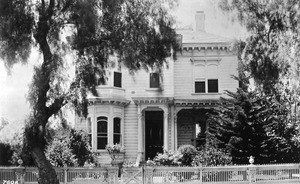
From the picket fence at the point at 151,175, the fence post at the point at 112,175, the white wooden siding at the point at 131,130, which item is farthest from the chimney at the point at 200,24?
the fence post at the point at 112,175

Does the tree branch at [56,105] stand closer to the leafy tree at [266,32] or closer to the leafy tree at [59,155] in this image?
the leafy tree at [59,155]

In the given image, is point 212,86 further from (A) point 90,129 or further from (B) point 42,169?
(B) point 42,169

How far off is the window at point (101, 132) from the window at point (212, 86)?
6.47m

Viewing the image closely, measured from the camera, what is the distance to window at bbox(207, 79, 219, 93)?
2781 centimetres

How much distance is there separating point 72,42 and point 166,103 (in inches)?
463

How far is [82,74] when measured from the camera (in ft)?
51.5

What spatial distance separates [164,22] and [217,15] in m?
4.34

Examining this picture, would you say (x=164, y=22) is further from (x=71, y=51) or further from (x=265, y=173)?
(x=265, y=173)

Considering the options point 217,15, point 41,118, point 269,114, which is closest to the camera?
point 41,118

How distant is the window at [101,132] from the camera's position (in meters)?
26.6

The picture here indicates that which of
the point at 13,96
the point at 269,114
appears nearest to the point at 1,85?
the point at 13,96

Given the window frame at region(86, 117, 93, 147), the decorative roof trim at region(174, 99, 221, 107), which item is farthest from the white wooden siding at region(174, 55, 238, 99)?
the window frame at region(86, 117, 93, 147)

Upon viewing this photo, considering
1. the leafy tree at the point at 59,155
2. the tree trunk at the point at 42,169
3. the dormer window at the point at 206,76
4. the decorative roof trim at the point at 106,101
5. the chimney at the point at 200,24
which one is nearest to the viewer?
the tree trunk at the point at 42,169

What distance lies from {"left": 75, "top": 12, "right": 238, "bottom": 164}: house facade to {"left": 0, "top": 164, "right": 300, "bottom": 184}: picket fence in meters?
9.77
